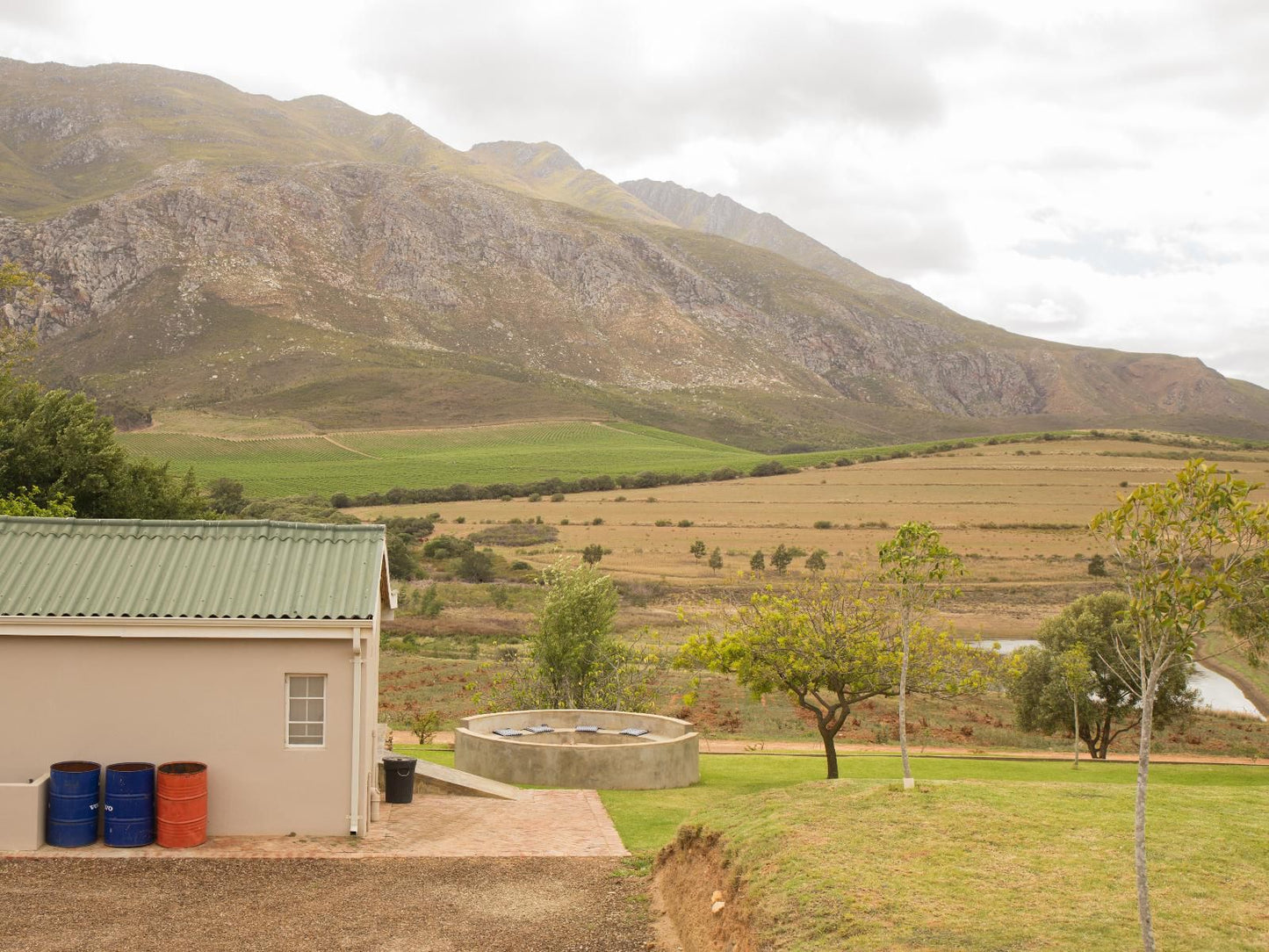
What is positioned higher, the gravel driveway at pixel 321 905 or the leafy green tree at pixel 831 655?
the leafy green tree at pixel 831 655

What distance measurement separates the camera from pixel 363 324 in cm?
18725

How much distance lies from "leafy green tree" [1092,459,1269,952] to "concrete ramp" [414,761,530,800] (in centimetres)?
1182

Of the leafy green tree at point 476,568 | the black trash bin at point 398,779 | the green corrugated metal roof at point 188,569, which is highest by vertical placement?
the green corrugated metal roof at point 188,569

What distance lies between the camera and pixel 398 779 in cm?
1694

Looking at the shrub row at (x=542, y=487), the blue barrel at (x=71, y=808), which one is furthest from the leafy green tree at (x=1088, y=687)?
the shrub row at (x=542, y=487)

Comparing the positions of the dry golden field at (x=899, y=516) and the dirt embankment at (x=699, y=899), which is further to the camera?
the dry golden field at (x=899, y=516)

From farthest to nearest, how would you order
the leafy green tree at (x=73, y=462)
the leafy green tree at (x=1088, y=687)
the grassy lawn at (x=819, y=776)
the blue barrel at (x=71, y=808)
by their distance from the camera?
the leafy green tree at (x=1088, y=687), the leafy green tree at (x=73, y=462), the grassy lawn at (x=819, y=776), the blue barrel at (x=71, y=808)

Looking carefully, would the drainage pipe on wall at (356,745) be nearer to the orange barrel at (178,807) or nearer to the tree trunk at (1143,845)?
the orange barrel at (178,807)

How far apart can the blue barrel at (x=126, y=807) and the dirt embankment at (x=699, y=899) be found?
21.4ft

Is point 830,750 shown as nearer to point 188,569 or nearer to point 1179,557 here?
point 188,569

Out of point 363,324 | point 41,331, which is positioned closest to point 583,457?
point 363,324

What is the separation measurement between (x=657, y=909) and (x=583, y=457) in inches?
4822

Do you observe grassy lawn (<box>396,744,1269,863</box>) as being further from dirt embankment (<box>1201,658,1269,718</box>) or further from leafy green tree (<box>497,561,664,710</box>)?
dirt embankment (<box>1201,658,1269,718</box>)

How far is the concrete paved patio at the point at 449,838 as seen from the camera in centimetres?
1341
